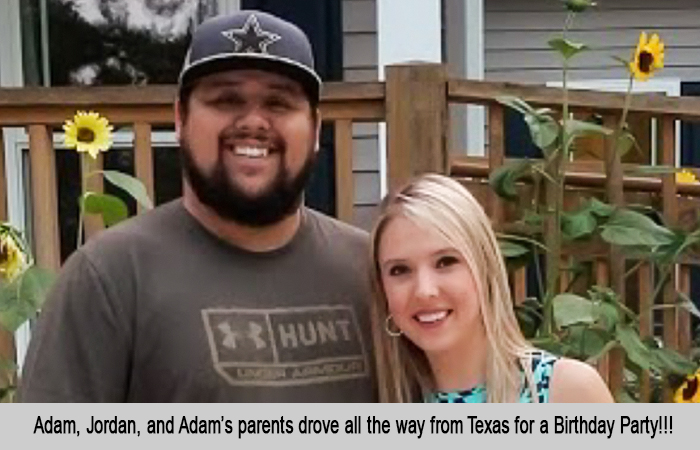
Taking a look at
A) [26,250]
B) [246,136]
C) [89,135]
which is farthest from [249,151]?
[26,250]

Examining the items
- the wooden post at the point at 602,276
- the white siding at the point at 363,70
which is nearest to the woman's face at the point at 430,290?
the wooden post at the point at 602,276

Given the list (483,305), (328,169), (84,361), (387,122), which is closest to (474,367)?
(483,305)

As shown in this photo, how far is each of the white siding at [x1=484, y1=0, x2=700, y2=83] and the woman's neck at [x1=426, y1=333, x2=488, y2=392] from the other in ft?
15.7

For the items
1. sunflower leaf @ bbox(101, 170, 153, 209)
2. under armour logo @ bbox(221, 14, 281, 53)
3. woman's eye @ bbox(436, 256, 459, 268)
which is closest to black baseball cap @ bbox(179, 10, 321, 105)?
under armour logo @ bbox(221, 14, 281, 53)

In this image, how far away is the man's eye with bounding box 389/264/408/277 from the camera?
1749 millimetres

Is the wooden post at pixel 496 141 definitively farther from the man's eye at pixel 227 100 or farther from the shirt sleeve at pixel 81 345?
the shirt sleeve at pixel 81 345

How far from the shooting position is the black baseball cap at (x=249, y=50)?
1.76 meters

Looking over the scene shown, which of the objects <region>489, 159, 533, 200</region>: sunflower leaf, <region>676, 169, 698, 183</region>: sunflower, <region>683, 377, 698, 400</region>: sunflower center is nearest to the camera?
<region>683, 377, 698, 400</region>: sunflower center

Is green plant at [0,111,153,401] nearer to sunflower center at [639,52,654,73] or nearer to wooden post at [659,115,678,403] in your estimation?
sunflower center at [639,52,654,73]

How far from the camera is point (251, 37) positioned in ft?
5.83
